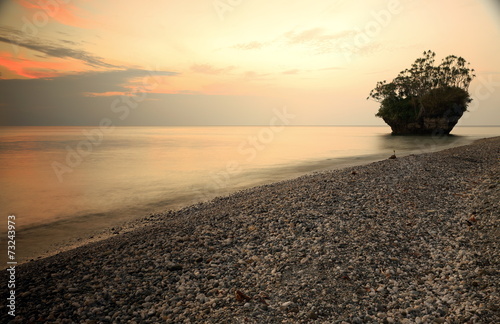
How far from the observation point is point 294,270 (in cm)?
634

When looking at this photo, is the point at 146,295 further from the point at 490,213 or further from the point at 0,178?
the point at 0,178

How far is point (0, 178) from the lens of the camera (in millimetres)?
25875

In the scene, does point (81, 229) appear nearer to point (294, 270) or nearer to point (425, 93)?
point (294, 270)

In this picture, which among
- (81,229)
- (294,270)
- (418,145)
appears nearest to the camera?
(294,270)

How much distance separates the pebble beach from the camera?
5047 mm

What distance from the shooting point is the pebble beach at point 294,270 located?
16.6ft

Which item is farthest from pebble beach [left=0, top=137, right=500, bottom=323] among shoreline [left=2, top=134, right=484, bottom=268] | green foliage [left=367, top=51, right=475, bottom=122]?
green foliage [left=367, top=51, right=475, bottom=122]

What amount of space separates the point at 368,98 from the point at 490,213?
88.1m

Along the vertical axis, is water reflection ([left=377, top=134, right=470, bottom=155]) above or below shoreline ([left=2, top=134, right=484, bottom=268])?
above

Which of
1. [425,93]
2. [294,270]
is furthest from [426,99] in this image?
[294,270]

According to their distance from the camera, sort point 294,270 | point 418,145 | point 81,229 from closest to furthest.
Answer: point 294,270
point 81,229
point 418,145

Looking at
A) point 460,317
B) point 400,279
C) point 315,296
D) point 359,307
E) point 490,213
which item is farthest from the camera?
point 490,213

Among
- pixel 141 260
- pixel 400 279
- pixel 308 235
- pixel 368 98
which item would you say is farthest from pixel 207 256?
pixel 368 98

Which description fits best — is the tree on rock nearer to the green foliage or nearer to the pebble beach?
the green foliage
